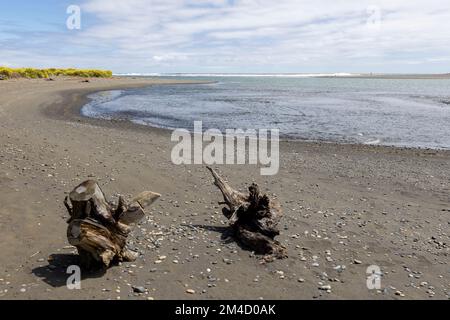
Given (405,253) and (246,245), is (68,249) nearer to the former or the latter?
(246,245)

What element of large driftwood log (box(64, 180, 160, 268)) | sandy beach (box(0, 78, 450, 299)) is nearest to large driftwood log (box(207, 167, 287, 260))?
sandy beach (box(0, 78, 450, 299))

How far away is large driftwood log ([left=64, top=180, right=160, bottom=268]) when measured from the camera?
7117mm

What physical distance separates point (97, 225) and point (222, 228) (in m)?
3.44

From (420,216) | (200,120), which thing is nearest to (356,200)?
(420,216)

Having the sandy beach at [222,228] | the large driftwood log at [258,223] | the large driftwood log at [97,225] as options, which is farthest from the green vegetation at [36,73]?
the large driftwood log at [258,223]

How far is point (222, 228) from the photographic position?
980cm

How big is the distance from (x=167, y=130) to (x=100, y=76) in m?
116

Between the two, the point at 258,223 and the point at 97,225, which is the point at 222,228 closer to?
the point at 258,223

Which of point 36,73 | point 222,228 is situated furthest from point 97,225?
point 36,73

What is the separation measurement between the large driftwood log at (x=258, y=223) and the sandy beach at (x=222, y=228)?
305 mm

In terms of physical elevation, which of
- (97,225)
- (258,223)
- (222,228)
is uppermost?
(97,225)

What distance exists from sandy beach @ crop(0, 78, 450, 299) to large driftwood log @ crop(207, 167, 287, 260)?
12.0 inches

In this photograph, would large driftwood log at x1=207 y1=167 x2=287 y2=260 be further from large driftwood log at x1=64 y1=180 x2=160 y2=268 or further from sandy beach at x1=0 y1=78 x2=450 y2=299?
large driftwood log at x1=64 y1=180 x2=160 y2=268

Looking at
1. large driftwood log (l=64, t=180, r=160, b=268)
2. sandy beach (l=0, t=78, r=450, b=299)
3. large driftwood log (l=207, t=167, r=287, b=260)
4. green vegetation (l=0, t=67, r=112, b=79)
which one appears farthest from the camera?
green vegetation (l=0, t=67, r=112, b=79)
